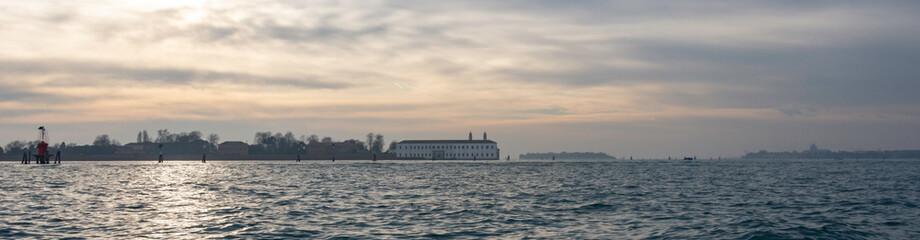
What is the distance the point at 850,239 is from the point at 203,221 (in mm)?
21629

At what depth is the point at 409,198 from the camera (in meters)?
38.4

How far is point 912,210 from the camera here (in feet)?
105

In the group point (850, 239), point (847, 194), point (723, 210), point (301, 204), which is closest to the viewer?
point (850, 239)

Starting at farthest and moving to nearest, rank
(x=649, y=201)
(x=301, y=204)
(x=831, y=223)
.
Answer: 1. (x=649, y=201)
2. (x=301, y=204)
3. (x=831, y=223)

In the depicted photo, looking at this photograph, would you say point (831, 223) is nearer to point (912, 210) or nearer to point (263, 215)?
point (912, 210)

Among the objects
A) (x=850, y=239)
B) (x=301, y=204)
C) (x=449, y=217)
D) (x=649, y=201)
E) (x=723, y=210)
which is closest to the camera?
(x=850, y=239)

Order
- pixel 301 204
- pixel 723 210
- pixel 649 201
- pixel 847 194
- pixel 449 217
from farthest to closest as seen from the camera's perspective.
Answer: pixel 847 194 → pixel 649 201 → pixel 301 204 → pixel 723 210 → pixel 449 217

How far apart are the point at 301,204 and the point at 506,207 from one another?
9.74 m

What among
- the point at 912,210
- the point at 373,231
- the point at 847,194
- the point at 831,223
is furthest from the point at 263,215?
the point at 847,194

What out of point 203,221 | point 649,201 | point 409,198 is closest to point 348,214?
point 203,221

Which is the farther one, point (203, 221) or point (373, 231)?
point (203, 221)

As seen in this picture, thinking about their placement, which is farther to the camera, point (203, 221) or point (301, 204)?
point (301, 204)

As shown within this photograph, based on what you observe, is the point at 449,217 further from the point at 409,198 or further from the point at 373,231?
the point at 409,198

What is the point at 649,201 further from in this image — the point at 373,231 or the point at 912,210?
the point at 373,231
